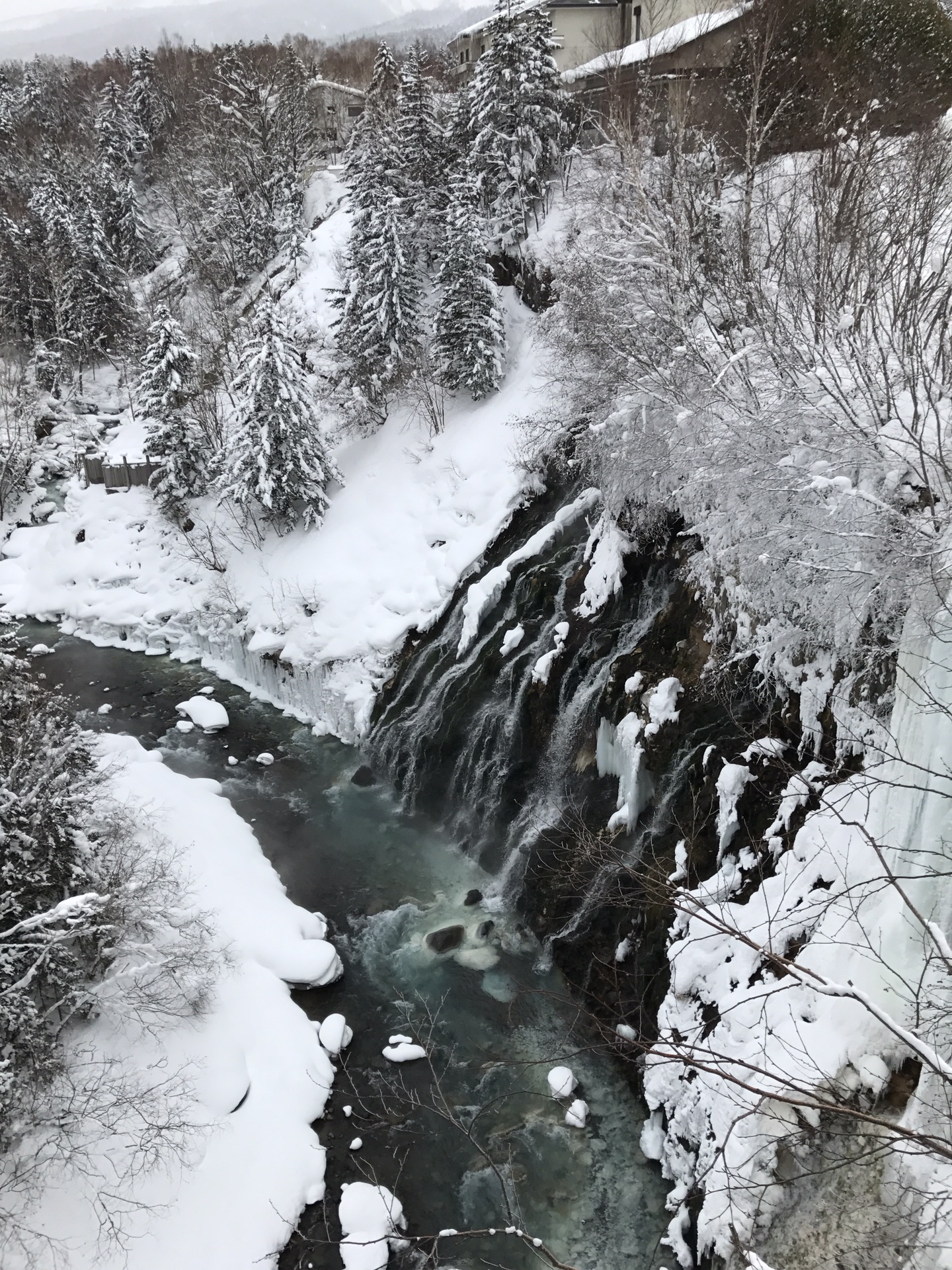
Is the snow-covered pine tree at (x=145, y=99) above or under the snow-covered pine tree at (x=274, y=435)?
above

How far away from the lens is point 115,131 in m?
41.9

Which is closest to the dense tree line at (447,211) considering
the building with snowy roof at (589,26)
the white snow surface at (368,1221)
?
the building with snowy roof at (589,26)

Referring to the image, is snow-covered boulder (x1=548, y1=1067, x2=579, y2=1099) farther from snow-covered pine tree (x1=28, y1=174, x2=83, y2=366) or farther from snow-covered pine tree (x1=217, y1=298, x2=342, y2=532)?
snow-covered pine tree (x1=28, y1=174, x2=83, y2=366)

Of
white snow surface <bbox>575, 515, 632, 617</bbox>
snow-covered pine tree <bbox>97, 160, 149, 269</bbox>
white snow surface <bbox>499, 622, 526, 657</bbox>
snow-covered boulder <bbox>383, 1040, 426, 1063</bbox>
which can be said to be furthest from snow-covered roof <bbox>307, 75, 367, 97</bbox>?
snow-covered boulder <bbox>383, 1040, 426, 1063</bbox>

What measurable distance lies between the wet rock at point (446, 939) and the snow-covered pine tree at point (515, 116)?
21483mm

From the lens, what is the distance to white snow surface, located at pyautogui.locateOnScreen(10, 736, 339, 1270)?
7.60m

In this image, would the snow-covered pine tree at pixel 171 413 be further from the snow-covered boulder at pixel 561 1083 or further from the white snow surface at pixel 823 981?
the white snow surface at pixel 823 981

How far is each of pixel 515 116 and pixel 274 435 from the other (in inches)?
521

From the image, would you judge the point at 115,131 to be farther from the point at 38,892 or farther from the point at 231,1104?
the point at 231,1104

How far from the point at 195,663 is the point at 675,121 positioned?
675 inches

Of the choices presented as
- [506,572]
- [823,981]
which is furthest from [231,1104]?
[506,572]

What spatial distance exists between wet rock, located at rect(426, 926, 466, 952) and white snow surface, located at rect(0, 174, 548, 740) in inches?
242

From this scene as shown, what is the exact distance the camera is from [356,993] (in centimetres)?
1084

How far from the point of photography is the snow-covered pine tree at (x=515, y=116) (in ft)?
77.6
